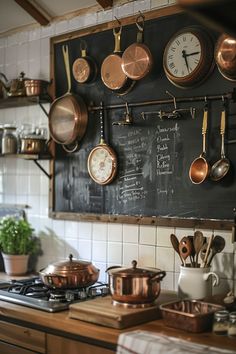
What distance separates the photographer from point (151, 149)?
9.24ft

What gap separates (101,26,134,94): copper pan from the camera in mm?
2873

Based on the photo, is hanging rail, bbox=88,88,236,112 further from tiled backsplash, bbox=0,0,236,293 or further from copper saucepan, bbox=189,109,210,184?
tiled backsplash, bbox=0,0,236,293

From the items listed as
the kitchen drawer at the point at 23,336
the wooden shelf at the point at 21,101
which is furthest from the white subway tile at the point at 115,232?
the wooden shelf at the point at 21,101

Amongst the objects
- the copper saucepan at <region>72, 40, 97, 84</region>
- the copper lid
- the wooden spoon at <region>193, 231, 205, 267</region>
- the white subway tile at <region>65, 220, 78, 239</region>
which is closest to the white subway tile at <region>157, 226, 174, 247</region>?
the wooden spoon at <region>193, 231, 205, 267</region>

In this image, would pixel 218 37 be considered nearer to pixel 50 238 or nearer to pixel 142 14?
pixel 142 14

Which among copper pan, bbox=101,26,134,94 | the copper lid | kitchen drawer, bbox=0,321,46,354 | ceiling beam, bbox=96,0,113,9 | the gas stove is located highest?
ceiling beam, bbox=96,0,113,9

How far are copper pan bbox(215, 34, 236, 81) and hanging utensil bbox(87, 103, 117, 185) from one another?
788 mm

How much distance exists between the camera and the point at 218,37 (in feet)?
8.43

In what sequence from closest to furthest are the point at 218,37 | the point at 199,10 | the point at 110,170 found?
the point at 199,10
the point at 218,37
the point at 110,170

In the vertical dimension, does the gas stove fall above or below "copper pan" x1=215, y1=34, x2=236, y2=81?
below

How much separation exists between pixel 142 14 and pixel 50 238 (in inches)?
56.3

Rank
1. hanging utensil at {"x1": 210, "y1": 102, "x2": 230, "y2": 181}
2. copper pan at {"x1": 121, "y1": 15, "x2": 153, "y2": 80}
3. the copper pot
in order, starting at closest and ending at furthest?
the copper pot, hanging utensil at {"x1": 210, "y1": 102, "x2": 230, "y2": 181}, copper pan at {"x1": 121, "y1": 15, "x2": 153, "y2": 80}

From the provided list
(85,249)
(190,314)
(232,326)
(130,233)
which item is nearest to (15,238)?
(85,249)

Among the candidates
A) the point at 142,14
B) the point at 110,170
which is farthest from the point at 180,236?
the point at 142,14
